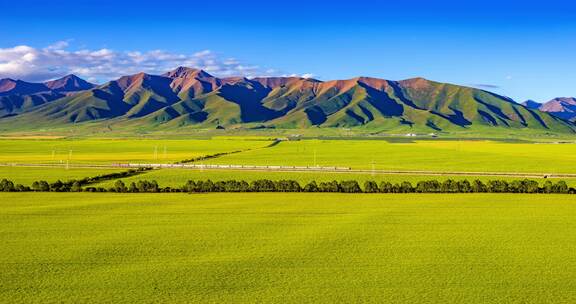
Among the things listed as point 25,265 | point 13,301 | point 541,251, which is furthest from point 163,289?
point 541,251

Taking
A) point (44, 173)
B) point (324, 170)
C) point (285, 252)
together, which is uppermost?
point (285, 252)

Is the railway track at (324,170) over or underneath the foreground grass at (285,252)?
underneath

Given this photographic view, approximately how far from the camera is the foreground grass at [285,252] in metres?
28.2

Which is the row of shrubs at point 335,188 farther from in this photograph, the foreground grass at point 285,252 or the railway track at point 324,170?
the railway track at point 324,170

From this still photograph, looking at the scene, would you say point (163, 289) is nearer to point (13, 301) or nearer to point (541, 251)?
point (13, 301)

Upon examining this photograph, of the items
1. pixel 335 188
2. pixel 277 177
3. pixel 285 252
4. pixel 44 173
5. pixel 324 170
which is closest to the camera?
pixel 285 252

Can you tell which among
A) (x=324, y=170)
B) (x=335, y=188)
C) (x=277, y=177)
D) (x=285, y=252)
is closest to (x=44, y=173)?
(x=277, y=177)

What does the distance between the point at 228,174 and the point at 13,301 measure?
73.3 metres

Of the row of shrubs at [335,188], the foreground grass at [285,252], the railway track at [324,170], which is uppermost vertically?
the foreground grass at [285,252]

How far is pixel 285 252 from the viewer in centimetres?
3694

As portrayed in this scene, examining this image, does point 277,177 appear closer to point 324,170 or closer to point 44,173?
point 324,170

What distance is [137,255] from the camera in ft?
Answer: 117

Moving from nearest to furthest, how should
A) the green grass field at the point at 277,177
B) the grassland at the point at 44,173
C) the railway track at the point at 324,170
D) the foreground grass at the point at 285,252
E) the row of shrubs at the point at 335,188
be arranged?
the foreground grass at the point at 285,252 → the row of shrubs at the point at 335,188 → the grassland at the point at 44,173 → the green grass field at the point at 277,177 → the railway track at the point at 324,170

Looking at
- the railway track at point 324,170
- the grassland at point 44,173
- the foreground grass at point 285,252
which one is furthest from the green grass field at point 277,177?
the foreground grass at point 285,252
